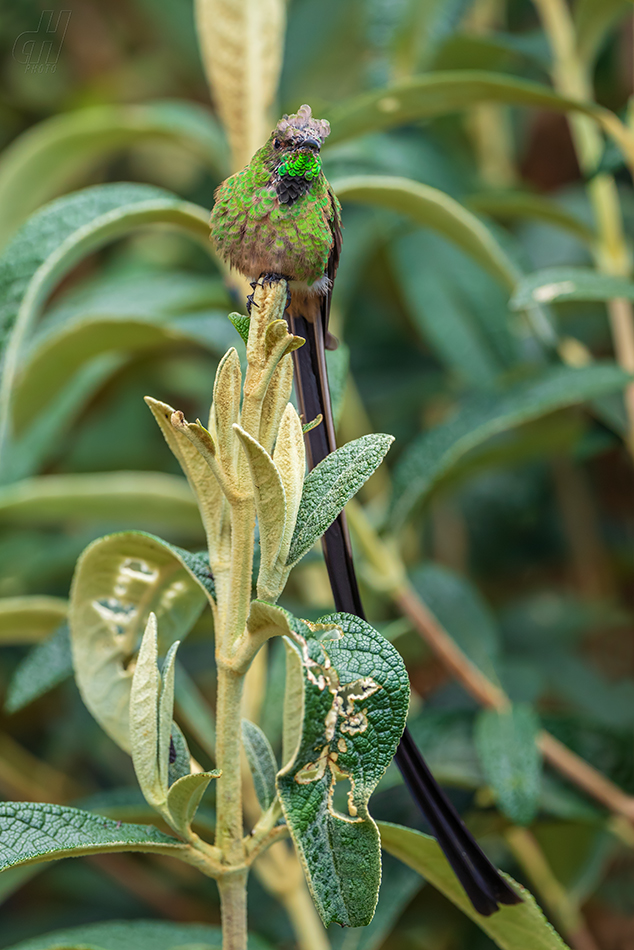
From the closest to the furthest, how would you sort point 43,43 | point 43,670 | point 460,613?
point 43,670, point 460,613, point 43,43

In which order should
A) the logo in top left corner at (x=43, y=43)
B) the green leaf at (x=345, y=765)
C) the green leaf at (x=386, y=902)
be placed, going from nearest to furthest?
the green leaf at (x=345, y=765) → the green leaf at (x=386, y=902) → the logo in top left corner at (x=43, y=43)

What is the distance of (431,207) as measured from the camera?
2.71 ft

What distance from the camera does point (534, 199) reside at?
111 cm

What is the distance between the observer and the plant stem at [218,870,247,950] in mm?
480

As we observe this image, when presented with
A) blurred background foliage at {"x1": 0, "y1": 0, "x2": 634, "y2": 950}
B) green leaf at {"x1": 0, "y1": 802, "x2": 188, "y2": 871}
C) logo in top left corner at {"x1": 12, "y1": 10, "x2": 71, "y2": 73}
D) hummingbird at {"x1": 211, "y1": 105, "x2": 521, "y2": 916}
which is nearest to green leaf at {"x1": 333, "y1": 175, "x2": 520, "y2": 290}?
blurred background foliage at {"x1": 0, "y1": 0, "x2": 634, "y2": 950}

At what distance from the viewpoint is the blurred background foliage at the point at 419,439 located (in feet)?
2.89

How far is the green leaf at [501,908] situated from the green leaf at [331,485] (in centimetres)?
20

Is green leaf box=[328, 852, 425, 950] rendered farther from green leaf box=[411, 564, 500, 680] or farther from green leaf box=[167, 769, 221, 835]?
green leaf box=[167, 769, 221, 835]

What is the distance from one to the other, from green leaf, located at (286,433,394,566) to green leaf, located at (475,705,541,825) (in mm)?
410

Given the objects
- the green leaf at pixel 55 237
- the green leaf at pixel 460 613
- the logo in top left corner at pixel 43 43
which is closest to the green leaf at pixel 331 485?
the green leaf at pixel 55 237

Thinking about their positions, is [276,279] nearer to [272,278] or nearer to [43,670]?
[272,278]

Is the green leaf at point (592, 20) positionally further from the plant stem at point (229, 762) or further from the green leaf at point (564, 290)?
the plant stem at point (229, 762)

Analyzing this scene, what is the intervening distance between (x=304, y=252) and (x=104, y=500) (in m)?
0.60

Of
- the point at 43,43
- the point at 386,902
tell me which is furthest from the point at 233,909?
the point at 43,43
